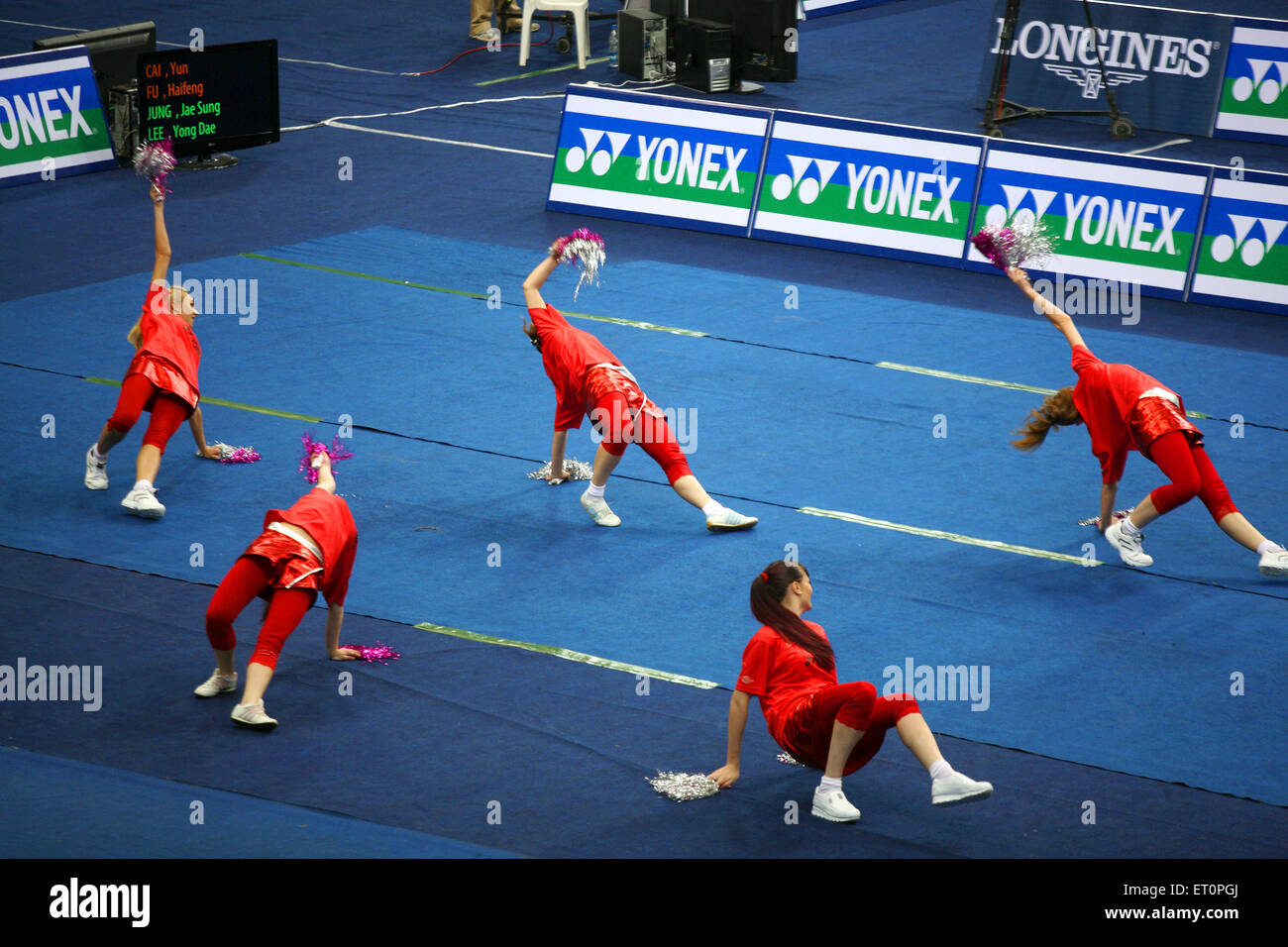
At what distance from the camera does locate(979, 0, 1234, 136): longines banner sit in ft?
67.8

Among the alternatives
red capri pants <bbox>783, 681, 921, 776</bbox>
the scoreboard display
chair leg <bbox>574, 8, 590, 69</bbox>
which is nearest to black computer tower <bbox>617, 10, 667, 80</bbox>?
chair leg <bbox>574, 8, 590, 69</bbox>

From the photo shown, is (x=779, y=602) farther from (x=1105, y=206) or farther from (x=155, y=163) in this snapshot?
(x=1105, y=206)

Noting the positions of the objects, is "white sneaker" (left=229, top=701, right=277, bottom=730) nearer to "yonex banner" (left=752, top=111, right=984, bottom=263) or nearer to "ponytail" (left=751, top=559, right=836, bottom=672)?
"ponytail" (left=751, top=559, right=836, bottom=672)

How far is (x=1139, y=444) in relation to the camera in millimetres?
9711

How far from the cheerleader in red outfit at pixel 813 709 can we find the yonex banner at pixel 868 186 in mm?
9692

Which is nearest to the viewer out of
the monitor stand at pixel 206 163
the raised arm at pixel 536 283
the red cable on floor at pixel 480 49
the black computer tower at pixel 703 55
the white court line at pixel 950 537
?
the white court line at pixel 950 537

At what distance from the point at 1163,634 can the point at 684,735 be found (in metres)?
2.95

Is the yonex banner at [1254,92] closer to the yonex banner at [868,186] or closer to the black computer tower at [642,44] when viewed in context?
the yonex banner at [868,186]

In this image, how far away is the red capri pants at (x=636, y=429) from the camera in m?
10.1

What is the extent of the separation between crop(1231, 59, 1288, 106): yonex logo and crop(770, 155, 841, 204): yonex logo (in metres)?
7.54

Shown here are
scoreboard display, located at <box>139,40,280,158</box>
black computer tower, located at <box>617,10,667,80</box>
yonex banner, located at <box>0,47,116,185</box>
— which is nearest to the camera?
yonex banner, located at <box>0,47,116,185</box>

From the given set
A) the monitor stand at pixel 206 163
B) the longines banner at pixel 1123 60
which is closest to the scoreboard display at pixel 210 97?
the monitor stand at pixel 206 163

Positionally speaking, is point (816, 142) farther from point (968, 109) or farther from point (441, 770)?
point (441, 770)

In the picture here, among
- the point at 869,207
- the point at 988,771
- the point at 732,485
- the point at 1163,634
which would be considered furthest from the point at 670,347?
the point at 988,771
